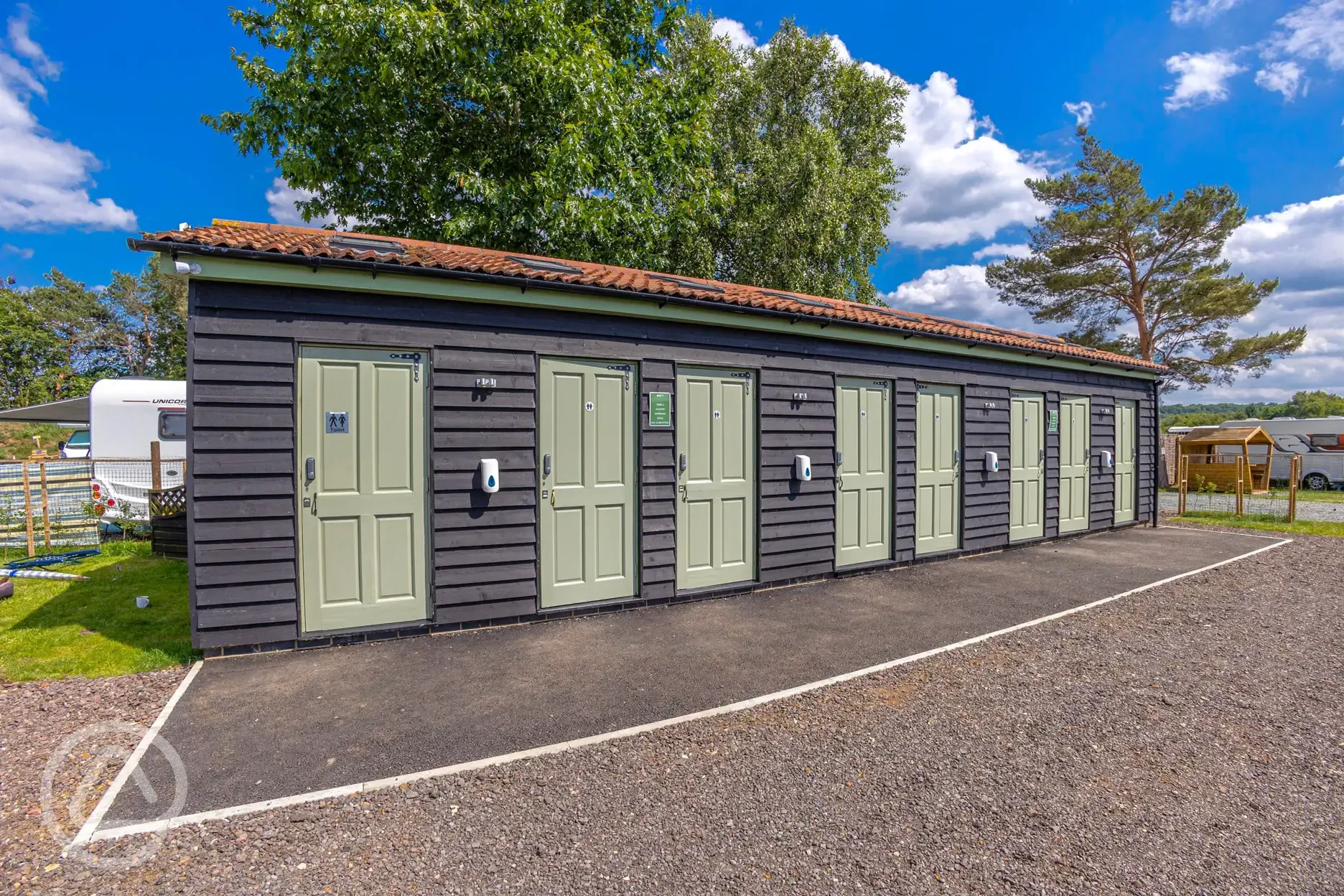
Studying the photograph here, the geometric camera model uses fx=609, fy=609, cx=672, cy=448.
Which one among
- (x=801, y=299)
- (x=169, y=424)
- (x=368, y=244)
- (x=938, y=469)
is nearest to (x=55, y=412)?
(x=169, y=424)

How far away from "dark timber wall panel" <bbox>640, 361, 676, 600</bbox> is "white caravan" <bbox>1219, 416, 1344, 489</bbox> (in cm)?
2362

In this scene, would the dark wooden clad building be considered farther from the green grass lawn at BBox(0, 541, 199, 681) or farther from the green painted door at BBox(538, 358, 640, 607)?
the green grass lawn at BBox(0, 541, 199, 681)

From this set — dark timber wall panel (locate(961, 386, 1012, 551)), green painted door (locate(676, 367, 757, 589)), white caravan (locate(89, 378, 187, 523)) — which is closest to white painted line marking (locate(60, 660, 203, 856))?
green painted door (locate(676, 367, 757, 589))

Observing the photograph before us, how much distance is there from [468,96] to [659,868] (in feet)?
37.7

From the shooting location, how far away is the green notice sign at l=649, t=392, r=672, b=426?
17.5 ft

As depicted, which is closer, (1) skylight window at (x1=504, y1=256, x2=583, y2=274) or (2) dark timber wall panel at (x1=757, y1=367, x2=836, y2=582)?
(1) skylight window at (x1=504, y1=256, x2=583, y2=274)

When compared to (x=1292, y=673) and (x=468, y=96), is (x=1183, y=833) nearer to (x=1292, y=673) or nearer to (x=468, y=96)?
(x=1292, y=673)

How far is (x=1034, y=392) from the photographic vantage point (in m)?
8.51

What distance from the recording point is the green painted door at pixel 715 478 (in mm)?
5516

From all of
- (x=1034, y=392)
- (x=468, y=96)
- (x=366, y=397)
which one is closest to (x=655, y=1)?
(x=468, y=96)

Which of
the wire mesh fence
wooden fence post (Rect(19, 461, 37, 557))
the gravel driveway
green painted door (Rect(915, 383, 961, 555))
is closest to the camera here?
green painted door (Rect(915, 383, 961, 555))

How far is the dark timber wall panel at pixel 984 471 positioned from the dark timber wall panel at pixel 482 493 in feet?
18.0

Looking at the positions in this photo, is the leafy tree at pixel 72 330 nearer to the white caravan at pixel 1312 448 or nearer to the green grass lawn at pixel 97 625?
the green grass lawn at pixel 97 625

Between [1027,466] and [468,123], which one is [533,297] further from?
[468,123]
